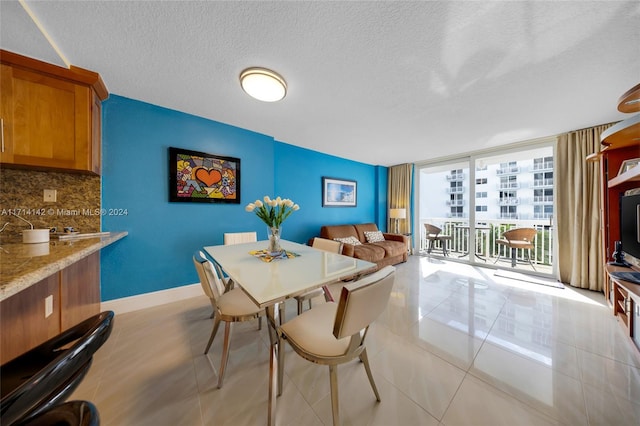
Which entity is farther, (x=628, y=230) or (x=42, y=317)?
(x=628, y=230)

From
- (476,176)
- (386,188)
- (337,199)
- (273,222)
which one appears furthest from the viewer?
(386,188)

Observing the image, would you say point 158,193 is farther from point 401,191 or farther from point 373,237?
point 401,191

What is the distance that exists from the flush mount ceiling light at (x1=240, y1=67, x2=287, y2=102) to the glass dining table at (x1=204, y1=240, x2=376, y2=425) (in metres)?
1.49

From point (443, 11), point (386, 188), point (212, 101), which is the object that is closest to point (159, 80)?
point (212, 101)

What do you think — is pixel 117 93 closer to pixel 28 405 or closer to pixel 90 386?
pixel 90 386

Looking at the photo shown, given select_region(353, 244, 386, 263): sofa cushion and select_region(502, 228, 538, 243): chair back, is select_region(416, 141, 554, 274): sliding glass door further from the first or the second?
select_region(353, 244, 386, 263): sofa cushion

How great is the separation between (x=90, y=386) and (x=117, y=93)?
2624 mm

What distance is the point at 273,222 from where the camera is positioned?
185cm

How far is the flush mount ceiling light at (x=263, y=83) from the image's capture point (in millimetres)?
1718

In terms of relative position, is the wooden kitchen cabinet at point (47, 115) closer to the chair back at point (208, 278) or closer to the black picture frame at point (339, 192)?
the chair back at point (208, 278)

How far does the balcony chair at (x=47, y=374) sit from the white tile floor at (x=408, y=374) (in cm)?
79

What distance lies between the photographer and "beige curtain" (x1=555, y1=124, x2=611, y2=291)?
9.21 feet

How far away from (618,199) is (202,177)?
16.2 ft

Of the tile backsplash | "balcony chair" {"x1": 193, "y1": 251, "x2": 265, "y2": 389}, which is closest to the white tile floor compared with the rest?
"balcony chair" {"x1": 193, "y1": 251, "x2": 265, "y2": 389}
